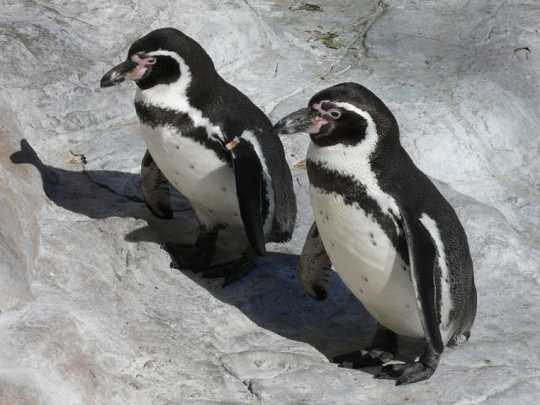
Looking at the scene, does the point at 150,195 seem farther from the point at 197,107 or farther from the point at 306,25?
the point at 306,25

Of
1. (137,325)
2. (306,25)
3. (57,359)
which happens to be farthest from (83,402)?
(306,25)

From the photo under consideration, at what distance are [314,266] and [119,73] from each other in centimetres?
106

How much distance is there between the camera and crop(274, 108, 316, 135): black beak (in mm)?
3740

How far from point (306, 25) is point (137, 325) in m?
3.10

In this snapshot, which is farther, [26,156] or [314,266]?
[26,156]

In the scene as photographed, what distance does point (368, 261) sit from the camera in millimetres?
3805

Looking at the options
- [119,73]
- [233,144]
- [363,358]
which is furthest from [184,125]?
[363,358]

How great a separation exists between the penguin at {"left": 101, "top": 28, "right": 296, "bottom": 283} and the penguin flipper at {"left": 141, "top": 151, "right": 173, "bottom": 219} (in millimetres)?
192

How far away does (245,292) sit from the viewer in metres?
4.44

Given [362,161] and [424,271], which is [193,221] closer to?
[362,161]

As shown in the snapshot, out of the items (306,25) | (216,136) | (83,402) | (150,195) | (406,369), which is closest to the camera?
(83,402)

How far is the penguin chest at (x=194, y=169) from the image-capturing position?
434 cm

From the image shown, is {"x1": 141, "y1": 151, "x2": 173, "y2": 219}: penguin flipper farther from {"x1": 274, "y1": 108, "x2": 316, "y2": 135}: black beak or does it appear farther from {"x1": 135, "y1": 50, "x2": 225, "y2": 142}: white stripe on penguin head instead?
{"x1": 274, "y1": 108, "x2": 316, "y2": 135}: black beak

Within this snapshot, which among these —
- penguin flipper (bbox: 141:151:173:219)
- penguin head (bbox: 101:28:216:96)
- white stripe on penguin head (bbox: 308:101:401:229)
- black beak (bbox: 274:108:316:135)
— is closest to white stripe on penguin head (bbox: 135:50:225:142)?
penguin head (bbox: 101:28:216:96)
